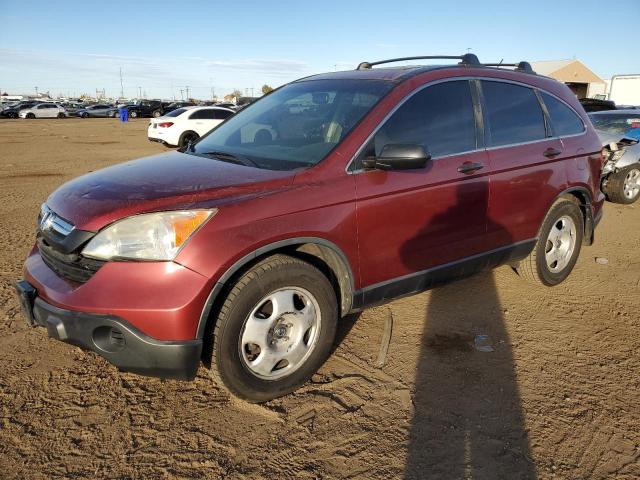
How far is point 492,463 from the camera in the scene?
2.31 meters

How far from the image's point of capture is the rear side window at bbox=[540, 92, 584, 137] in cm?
421

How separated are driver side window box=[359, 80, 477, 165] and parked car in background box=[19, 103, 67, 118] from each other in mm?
49182

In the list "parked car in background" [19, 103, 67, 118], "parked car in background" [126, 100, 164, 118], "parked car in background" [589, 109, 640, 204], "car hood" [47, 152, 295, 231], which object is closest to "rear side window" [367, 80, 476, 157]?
"car hood" [47, 152, 295, 231]

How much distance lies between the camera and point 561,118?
429cm

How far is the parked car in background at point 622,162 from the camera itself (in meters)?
8.20

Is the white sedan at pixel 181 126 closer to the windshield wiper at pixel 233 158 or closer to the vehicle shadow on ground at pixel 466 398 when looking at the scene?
the windshield wiper at pixel 233 158

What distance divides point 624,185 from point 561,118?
16.7 ft

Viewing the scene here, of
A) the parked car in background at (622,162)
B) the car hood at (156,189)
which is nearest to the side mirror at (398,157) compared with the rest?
the car hood at (156,189)

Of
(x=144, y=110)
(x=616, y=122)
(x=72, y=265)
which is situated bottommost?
(x=72, y=265)

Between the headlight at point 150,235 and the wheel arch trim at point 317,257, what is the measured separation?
271 mm

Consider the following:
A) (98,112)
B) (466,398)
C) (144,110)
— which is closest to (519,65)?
(466,398)

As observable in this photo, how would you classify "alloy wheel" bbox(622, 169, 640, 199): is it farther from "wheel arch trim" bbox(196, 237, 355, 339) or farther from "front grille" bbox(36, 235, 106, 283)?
"front grille" bbox(36, 235, 106, 283)

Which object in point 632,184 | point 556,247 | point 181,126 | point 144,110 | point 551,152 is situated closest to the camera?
point 551,152

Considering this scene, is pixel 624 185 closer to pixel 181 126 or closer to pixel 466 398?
pixel 466 398
